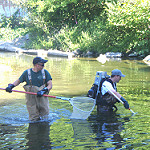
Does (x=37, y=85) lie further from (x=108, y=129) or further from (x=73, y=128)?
(x=108, y=129)

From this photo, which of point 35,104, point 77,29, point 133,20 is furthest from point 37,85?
point 77,29

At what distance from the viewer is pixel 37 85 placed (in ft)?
22.9

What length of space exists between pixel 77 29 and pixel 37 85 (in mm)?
25134

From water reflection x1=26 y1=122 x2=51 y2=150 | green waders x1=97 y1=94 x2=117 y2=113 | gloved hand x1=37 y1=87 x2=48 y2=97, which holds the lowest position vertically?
water reflection x1=26 y1=122 x2=51 y2=150

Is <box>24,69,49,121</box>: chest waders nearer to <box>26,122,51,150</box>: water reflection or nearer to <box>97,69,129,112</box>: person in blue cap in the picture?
<box>26,122,51,150</box>: water reflection

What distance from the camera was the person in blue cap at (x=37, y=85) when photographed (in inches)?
267

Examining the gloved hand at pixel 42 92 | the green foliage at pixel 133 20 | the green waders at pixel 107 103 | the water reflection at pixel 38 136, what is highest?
Result: the green foliage at pixel 133 20

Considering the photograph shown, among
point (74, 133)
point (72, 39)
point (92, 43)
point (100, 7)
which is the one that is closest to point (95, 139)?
point (74, 133)

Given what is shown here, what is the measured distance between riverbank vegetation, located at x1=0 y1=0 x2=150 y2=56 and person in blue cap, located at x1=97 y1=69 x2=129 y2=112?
13125mm

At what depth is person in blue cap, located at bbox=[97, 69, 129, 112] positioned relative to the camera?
7302mm

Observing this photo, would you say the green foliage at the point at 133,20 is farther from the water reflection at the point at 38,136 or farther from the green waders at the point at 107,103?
the water reflection at the point at 38,136

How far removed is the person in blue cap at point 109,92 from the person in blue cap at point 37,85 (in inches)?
55.1

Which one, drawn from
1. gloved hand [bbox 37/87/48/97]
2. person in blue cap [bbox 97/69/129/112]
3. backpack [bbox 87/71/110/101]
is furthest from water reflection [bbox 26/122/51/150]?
person in blue cap [bbox 97/69/129/112]

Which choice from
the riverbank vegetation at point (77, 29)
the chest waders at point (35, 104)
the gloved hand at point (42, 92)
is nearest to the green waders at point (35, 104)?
the chest waders at point (35, 104)
